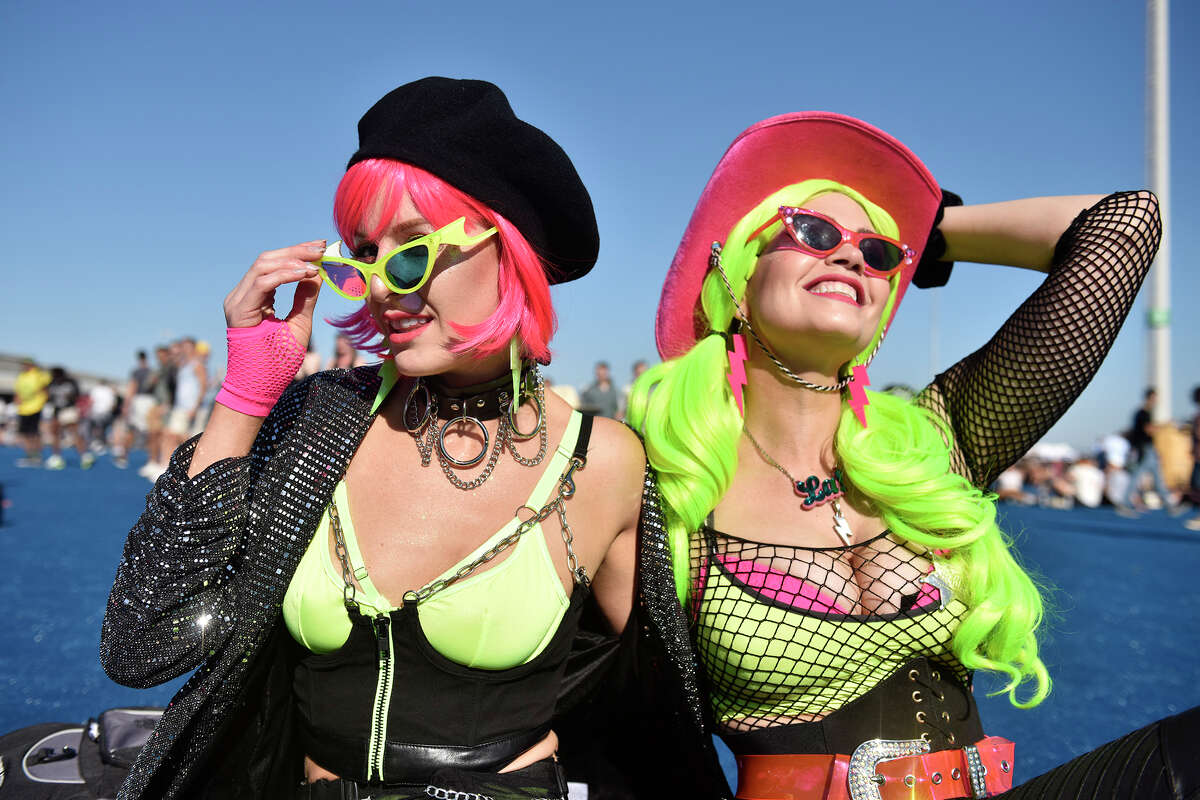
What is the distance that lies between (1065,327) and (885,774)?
1.09 metres

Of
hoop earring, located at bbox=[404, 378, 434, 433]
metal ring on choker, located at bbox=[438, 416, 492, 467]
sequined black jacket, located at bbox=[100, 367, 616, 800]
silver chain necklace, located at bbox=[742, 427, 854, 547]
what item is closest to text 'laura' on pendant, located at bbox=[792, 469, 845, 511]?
silver chain necklace, located at bbox=[742, 427, 854, 547]

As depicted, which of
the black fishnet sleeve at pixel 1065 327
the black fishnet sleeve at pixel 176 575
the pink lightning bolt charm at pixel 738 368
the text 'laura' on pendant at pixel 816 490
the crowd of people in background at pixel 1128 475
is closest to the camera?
the black fishnet sleeve at pixel 176 575

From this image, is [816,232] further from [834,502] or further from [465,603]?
[465,603]

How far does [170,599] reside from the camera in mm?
1397

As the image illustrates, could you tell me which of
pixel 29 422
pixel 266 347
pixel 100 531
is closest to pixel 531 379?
pixel 266 347

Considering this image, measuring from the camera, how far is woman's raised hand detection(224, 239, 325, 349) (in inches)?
57.7

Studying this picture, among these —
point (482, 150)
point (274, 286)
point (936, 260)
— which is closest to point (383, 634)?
point (274, 286)

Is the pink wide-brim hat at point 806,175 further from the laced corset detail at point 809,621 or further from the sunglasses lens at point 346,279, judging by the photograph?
the sunglasses lens at point 346,279

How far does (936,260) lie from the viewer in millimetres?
2213

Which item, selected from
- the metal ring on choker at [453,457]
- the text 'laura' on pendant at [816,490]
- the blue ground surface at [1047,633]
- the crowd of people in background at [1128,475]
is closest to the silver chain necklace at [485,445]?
the metal ring on choker at [453,457]

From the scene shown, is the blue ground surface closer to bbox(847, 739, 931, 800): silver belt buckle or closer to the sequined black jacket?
bbox(847, 739, 931, 800): silver belt buckle

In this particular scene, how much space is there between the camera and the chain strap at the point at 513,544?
5.10 ft

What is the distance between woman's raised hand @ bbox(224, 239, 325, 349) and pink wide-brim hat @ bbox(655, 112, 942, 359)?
1.08 metres

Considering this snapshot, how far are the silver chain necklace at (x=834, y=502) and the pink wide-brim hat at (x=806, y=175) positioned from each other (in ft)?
1.34
